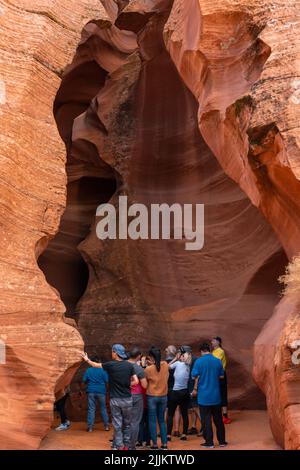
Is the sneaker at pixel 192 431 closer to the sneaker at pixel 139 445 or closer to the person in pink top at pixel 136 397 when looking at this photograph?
the sneaker at pixel 139 445

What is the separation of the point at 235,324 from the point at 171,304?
1.36 metres

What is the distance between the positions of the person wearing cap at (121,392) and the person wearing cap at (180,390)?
4.89ft

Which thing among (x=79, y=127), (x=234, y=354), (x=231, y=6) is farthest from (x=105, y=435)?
(x=79, y=127)

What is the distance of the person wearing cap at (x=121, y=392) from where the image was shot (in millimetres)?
8469

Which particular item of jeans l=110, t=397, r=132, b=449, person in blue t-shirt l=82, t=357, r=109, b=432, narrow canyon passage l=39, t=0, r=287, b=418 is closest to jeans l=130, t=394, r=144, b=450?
jeans l=110, t=397, r=132, b=449

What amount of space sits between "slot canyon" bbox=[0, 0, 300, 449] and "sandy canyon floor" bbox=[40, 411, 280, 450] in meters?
0.42

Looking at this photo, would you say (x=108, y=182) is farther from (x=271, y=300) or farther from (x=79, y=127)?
(x=271, y=300)

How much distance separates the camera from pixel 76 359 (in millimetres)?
9539

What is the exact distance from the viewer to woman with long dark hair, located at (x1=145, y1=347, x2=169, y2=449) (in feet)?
30.5

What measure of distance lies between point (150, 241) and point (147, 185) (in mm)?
1104

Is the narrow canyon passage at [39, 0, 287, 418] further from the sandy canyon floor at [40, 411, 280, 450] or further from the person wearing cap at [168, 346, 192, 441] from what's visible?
the person wearing cap at [168, 346, 192, 441]

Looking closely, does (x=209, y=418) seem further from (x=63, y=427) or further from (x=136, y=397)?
(x=63, y=427)

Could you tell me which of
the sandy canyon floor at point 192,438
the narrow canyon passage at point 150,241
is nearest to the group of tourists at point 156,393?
the sandy canyon floor at point 192,438

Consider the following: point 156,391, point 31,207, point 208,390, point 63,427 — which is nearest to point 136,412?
point 156,391
